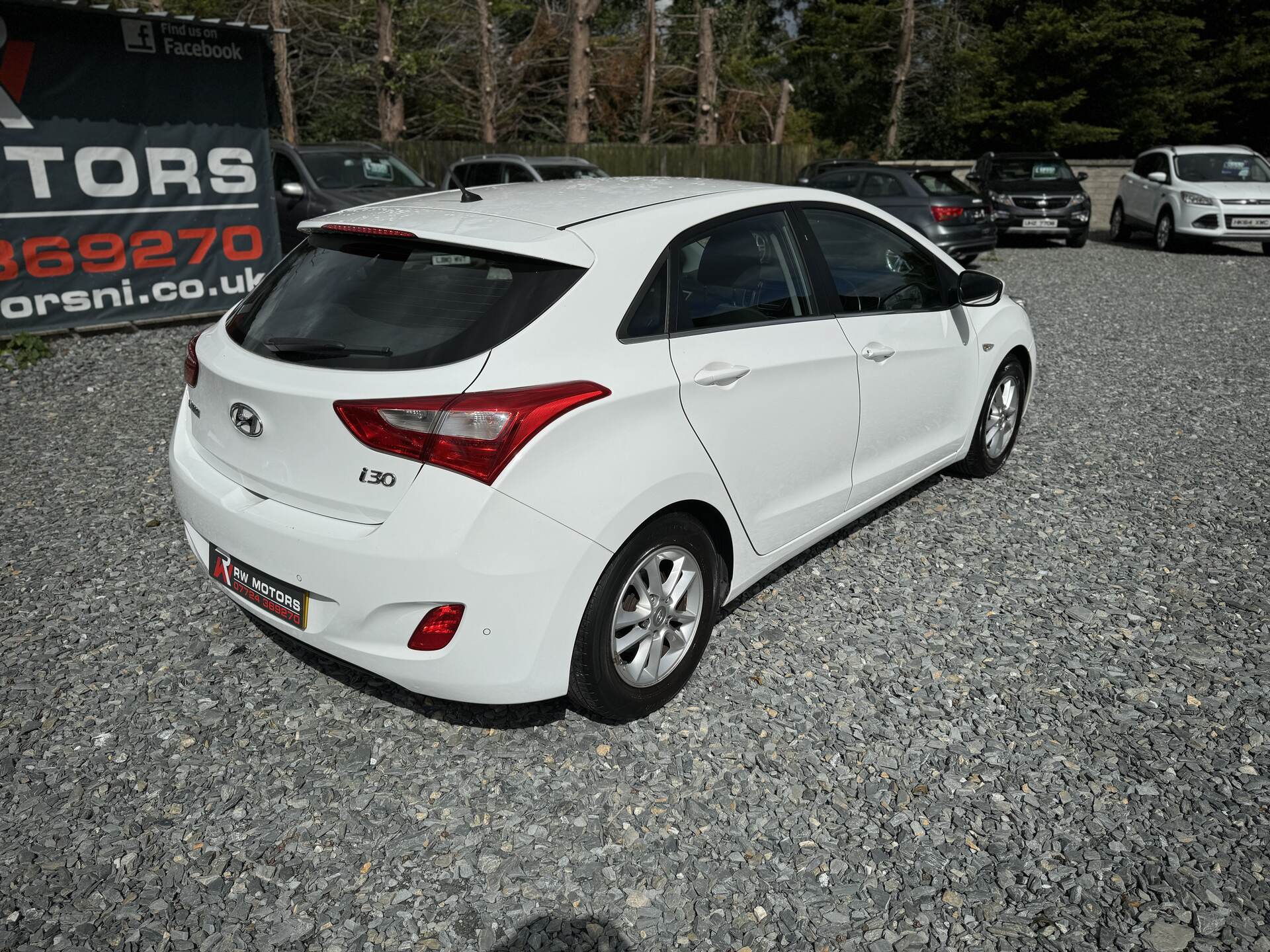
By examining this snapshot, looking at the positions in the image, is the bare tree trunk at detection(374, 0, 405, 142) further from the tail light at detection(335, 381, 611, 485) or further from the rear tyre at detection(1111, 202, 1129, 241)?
the tail light at detection(335, 381, 611, 485)

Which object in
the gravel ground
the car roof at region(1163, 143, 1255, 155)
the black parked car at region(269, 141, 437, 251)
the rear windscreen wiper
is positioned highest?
the car roof at region(1163, 143, 1255, 155)

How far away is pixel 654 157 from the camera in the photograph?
26172 millimetres

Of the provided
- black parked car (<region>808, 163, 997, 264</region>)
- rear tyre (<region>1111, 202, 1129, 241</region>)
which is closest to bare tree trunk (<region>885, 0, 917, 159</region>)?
rear tyre (<region>1111, 202, 1129, 241</region>)

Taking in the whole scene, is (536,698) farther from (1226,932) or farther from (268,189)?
(268,189)

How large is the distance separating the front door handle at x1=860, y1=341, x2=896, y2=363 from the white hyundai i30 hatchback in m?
0.14

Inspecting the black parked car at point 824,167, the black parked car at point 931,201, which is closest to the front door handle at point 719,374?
the black parked car at point 931,201

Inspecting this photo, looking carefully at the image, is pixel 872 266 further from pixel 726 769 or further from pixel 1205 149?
pixel 1205 149

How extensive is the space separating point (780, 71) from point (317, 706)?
40.7 metres

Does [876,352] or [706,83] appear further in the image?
[706,83]

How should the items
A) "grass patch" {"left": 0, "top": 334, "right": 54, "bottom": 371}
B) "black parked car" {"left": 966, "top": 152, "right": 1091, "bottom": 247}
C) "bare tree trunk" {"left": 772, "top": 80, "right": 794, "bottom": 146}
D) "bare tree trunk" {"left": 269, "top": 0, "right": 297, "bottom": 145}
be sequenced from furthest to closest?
"bare tree trunk" {"left": 772, "top": 80, "right": 794, "bottom": 146}, "bare tree trunk" {"left": 269, "top": 0, "right": 297, "bottom": 145}, "black parked car" {"left": 966, "top": 152, "right": 1091, "bottom": 247}, "grass patch" {"left": 0, "top": 334, "right": 54, "bottom": 371}

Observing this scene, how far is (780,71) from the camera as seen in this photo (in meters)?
39.3

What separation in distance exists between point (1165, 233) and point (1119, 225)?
2.25 m

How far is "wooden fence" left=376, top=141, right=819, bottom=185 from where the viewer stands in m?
23.4

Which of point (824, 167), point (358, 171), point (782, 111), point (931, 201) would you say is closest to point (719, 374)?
point (358, 171)
